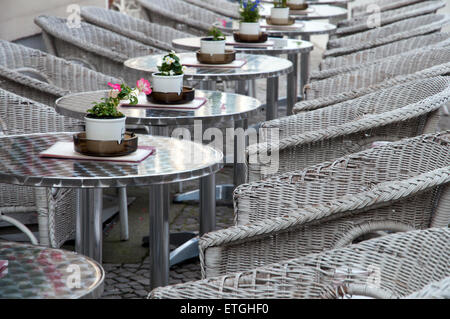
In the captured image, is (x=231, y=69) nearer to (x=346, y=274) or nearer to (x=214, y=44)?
(x=214, y=44)

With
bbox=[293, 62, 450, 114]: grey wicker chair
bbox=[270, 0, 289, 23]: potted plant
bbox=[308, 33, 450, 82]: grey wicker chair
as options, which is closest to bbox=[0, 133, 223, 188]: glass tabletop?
bbox=[293, 62, 450, 114]: grey wicker chair

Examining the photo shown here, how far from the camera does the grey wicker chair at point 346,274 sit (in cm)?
152

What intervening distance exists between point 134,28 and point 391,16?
1966mm

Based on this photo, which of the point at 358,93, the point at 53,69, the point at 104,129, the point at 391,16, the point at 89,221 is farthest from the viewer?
the point at 391,16

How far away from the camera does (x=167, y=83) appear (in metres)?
2.79

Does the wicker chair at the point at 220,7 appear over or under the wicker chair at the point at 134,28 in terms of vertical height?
under

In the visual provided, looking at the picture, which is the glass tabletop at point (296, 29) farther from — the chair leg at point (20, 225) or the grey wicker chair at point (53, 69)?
the chair leg at point (20, 225)

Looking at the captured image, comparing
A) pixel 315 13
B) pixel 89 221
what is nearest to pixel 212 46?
pixel 89 221

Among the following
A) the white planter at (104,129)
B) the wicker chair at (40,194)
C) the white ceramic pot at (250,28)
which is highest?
Answer: the white planter at (104,129)

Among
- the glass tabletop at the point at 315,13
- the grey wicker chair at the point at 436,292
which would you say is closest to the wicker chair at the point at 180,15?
the glass tabletop at the point at 315,13

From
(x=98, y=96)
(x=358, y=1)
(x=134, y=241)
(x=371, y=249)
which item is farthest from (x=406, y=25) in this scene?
(x=358, y=1)

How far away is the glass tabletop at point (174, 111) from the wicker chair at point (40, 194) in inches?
4.4

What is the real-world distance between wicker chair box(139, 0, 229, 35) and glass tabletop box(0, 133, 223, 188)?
3.62m
